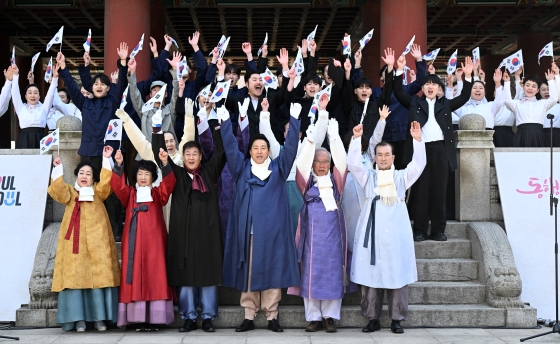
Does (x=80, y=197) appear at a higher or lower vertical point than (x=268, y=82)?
lower

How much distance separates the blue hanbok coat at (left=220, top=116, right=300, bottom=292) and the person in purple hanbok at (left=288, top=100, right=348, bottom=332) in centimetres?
14

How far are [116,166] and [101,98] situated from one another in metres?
1.28

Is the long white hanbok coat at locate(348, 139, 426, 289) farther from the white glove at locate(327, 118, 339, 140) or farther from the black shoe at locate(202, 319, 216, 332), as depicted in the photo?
the black shoe at locate(202, 319, 216, 332)

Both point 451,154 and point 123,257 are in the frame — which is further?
point 451,154

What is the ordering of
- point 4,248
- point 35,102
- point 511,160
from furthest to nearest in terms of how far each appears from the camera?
point 35,102 < point 511,160 < point 4,248

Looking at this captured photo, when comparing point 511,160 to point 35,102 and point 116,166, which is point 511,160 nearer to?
point 116,166

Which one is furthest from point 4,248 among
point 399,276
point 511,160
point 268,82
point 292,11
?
point 292,11

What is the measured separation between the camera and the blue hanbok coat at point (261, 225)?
7.11 meters

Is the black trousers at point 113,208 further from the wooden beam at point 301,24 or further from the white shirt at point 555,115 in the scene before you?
the wooden beam at point 301,24

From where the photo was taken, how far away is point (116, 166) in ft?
24.7

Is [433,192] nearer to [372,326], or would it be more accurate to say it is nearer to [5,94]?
[372,326]

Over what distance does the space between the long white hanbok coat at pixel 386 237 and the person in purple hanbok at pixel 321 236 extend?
0.16 metres

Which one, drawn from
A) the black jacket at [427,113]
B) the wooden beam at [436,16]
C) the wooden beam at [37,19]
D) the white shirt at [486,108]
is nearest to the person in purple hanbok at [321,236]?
the black jacket at [427,113]

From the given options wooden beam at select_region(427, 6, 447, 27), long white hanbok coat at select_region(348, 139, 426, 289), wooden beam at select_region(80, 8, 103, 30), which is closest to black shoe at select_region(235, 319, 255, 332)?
long white hanbok coat at select_region(348, 139, 426, 289)
